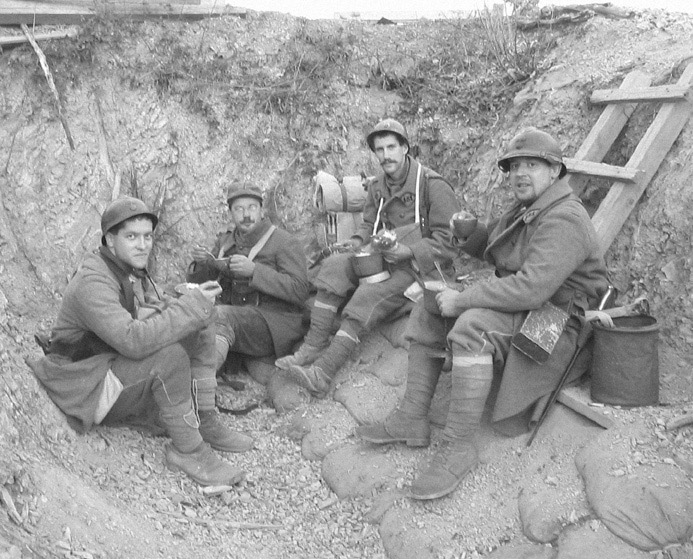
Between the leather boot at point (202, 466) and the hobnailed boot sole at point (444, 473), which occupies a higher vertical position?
the hobnailed boot sole at point (444, 473)

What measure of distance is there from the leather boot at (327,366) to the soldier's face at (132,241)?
1668 mm

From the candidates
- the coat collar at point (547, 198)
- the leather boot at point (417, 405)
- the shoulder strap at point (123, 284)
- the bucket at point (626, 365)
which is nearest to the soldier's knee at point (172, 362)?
the shoulder strap at point (123, 284)

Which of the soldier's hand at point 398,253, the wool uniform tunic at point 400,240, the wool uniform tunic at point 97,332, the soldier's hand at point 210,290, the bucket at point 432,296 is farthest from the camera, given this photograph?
the wool uniform tunic at point 400,240

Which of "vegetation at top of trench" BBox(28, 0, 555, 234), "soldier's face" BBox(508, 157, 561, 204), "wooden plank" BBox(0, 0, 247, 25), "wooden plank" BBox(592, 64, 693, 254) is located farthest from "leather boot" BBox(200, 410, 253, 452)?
"wooden plank" BBox(0, 0, 247, 25)

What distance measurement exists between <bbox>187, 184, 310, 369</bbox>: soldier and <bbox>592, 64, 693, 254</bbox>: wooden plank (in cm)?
256

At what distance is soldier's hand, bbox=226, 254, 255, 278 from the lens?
6.13m

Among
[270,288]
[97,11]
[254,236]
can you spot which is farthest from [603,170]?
[97,11]

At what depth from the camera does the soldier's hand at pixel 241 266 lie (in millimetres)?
6129

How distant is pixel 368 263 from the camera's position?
19.1 feet

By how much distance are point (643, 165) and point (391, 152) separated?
1958mm

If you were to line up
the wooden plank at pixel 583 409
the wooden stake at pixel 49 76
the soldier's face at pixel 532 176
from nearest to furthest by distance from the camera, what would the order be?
the wooden plank at pixel 583 409 → the soldier's face at pixel 532 176 → the wooden stake at pixel 49 76

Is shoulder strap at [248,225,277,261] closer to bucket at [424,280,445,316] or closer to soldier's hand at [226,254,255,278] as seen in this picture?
soldier's hand at [226,254,255,278]

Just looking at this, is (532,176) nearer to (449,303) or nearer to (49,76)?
(449,303)

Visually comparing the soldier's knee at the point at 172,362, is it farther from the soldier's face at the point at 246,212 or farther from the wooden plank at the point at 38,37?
the wooden plank at the point at 38,37
